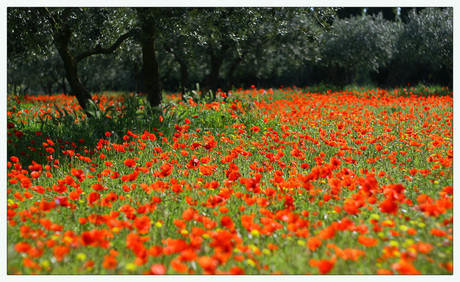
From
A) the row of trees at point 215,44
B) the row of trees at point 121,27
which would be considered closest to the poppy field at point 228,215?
the row of trees at point 121,27

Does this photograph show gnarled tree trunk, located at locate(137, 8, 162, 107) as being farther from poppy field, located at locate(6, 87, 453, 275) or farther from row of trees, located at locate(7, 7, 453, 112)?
poppy field, located at locate(6, 87, 453, 275)

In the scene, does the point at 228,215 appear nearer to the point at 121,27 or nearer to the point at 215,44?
the point at 121,27

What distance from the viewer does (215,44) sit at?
18.1m

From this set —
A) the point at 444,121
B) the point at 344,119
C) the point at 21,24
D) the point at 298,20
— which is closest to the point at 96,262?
the point at 21,24

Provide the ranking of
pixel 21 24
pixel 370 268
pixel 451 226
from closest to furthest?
pixel 370 268
pixel 451 226
pixel 21 24

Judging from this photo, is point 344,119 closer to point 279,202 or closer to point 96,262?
point 279,202

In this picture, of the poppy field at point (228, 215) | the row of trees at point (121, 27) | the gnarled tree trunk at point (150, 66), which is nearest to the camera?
the poppy field at point (228, 215)

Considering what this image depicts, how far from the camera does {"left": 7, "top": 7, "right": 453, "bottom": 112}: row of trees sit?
8328mm

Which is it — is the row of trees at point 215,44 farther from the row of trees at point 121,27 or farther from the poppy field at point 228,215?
the poppy field at point 228,215

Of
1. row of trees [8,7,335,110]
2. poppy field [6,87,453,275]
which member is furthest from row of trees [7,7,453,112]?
poppy field [6,87,453,275]

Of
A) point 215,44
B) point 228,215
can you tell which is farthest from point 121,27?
point 215,44

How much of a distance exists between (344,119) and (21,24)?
6.95m

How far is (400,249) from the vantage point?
2.87 meters

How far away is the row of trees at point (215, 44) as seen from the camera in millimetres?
8328
